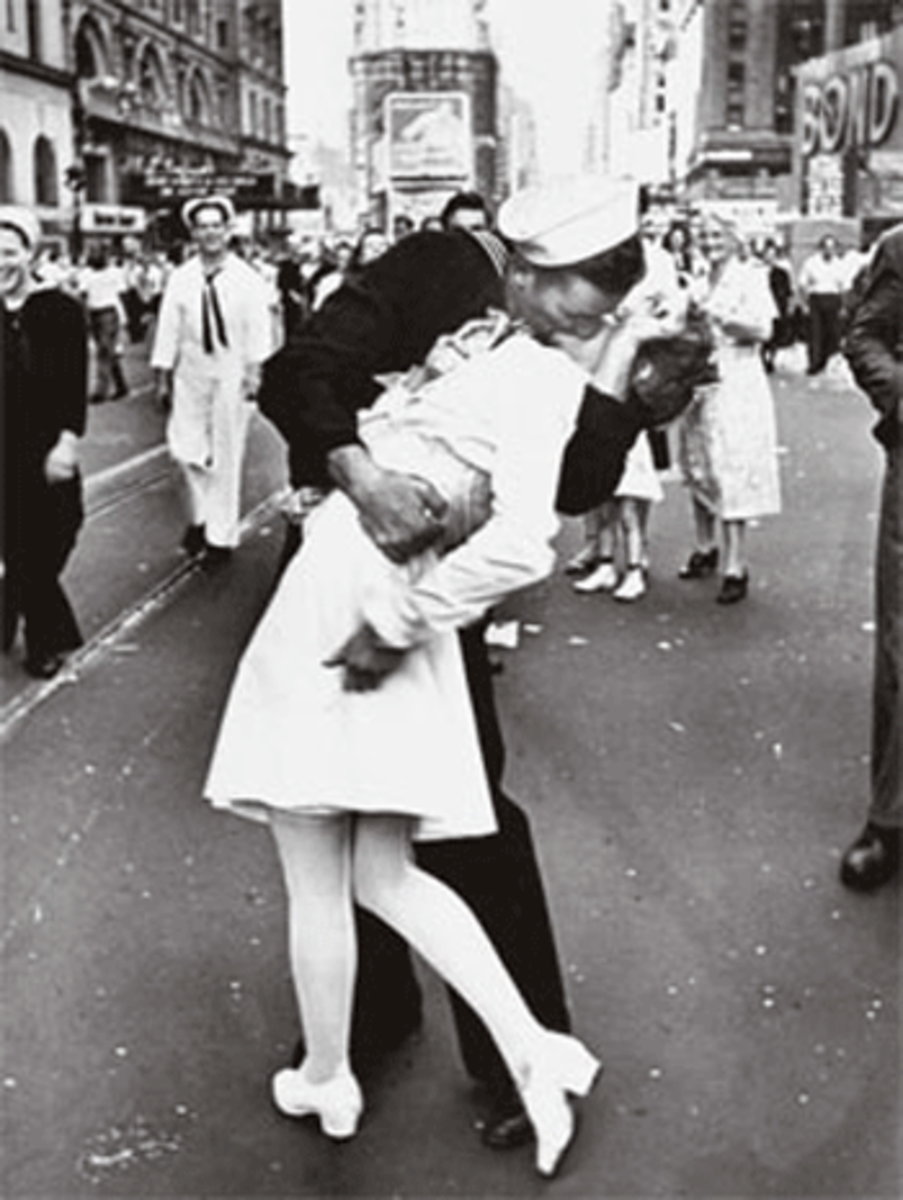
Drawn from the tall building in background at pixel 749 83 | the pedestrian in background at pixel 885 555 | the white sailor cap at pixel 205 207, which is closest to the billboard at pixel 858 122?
the white sailor cap at pixel 205 207

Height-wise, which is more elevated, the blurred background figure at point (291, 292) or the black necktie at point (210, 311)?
the black necktie at point (210, 311)

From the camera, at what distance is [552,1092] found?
11.5ft

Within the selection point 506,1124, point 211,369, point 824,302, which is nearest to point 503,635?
point 211,369

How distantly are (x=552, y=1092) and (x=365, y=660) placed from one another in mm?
952

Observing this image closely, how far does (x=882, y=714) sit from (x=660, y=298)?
71.9 inches

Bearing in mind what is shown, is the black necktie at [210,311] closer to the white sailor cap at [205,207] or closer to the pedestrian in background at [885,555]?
the white sailor cap at [205,207]

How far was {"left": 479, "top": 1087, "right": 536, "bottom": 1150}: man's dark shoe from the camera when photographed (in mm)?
3596

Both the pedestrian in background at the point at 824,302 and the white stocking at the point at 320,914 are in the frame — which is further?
the pedestrian in background at the point at 824,302

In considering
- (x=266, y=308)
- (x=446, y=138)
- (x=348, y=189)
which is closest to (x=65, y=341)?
(x=266, y=308)

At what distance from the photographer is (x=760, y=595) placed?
930 cm

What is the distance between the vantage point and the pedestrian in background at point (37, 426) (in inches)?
290

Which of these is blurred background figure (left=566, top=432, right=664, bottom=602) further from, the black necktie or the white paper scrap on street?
the black necktie

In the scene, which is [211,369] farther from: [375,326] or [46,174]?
[46,174]

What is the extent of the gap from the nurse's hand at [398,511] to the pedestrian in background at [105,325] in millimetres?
18946
